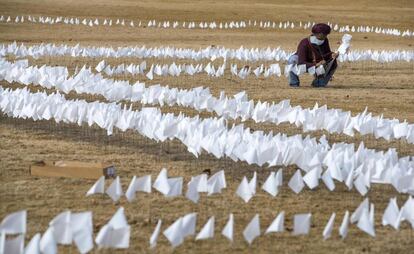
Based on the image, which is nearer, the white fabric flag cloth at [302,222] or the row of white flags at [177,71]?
the white fabric flag cloth at [302,222]

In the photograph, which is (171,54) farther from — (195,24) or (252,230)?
(252,230)

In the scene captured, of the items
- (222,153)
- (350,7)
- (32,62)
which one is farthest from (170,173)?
(350,7)

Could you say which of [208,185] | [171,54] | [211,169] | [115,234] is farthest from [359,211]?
[171,54]

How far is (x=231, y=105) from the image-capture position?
1056cm

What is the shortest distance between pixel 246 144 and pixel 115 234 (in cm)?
291

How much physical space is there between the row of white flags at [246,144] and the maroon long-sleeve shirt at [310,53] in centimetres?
575

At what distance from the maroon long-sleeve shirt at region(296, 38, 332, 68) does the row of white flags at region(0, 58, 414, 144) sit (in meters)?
3.27

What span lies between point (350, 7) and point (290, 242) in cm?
3919

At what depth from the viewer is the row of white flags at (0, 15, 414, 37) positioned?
32875mm

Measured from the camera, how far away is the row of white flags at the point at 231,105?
9.31 meters

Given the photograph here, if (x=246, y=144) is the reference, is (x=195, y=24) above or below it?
above

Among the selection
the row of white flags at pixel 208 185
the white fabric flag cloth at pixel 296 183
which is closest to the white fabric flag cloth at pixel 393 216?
the row of white flags at pixel 208 185

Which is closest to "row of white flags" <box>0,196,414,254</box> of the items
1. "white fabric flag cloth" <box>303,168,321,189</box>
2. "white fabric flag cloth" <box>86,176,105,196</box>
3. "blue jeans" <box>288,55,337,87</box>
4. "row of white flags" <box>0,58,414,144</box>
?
"white fabric flag cloth" <box>86,176,105,196</box>

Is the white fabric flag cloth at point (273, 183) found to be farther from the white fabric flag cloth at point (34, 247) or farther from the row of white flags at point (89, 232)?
the white fabric flag cloth at point (34, 247)
